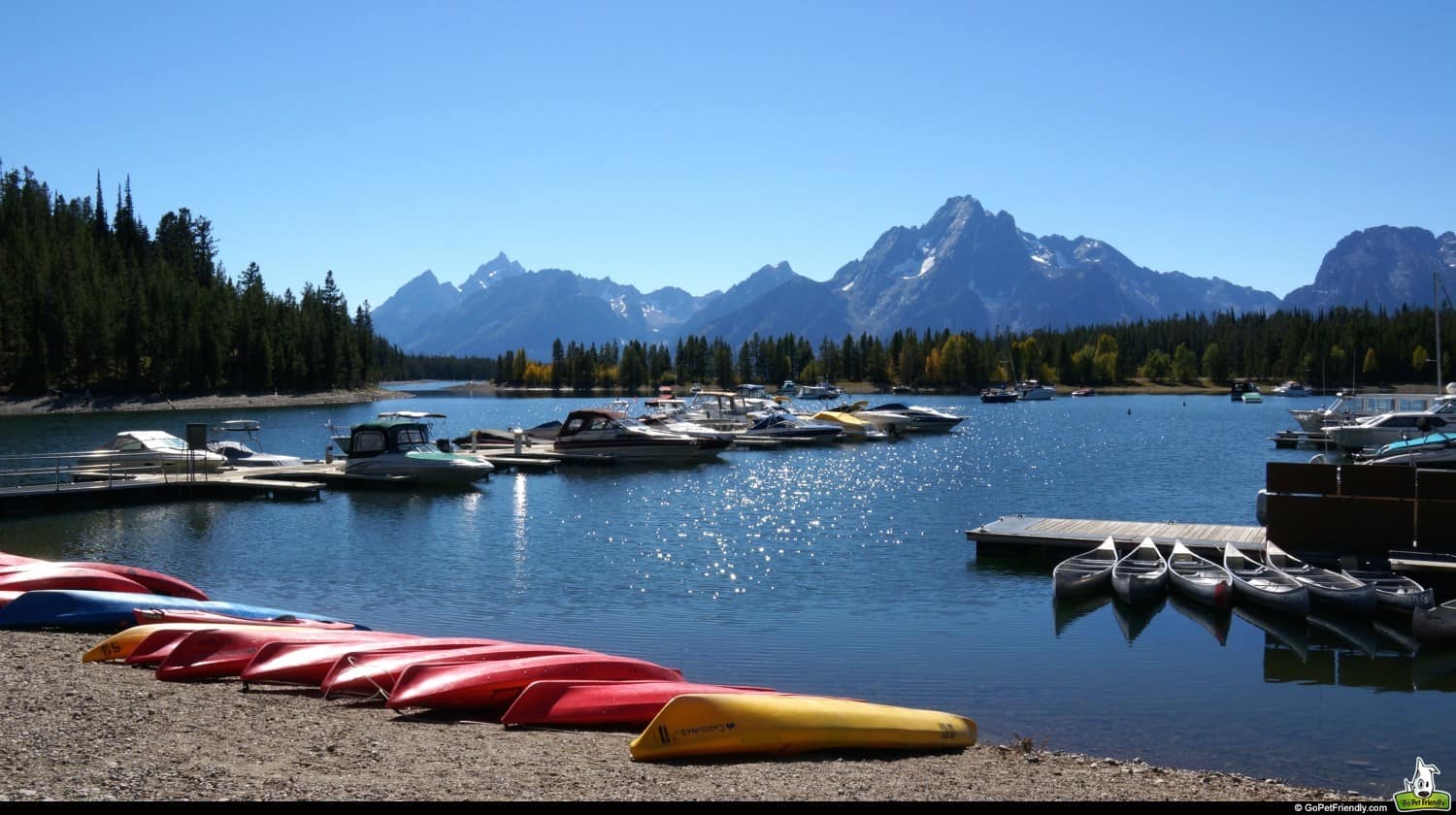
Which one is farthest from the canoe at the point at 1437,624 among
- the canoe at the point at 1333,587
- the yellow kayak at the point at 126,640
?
the yellow kayak at the point at 126,640

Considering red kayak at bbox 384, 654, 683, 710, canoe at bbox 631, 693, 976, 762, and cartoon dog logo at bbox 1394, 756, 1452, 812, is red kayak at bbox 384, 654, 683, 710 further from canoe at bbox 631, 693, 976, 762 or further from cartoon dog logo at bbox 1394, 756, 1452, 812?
cartoon dog logo at bbox 1394, 756, 1452, 812

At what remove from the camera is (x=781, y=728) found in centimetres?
1123

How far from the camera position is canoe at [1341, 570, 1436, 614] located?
64.6ft

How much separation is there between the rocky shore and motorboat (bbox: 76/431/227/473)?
33.6 metres

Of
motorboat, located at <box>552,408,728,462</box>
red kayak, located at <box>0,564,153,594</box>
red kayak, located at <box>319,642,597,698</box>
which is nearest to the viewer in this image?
red kayak, located at <box>319,642,597,698</box>

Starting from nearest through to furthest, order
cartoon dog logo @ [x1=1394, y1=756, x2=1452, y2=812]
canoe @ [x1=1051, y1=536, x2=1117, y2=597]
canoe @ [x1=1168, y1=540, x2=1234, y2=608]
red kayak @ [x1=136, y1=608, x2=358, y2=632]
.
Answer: cartoon dog logo @ [x1=1394, y1=756, x2=1452, y2=812]
red kayak @ [x1=136, y1=608, x2=358, y2=632]
canoe @ [x1=1168, y1=540, x2=1234, y2=608]
canoe @ [x1=1051, y1=536, x2=1117, y2=597]

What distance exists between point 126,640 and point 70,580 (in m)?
5.87

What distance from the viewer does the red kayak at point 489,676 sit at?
12727 millimetres

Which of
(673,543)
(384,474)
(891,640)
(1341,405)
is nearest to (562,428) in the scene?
(384,474)

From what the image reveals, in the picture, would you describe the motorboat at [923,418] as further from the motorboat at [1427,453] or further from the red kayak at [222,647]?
the red kayak at [222,647]

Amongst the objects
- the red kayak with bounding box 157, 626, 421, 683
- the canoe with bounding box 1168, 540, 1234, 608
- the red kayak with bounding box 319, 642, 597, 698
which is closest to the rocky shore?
the red kayak with bounding box 319, 642, 597, 698

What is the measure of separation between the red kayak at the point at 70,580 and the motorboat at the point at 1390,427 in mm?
59757

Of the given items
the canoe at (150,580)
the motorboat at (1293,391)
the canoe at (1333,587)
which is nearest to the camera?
the canoe at (1333,587)

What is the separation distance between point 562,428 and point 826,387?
4800 inches
